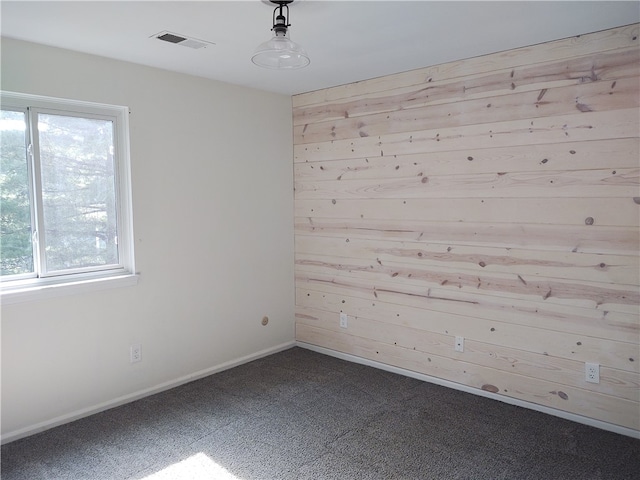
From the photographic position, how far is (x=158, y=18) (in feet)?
8.03

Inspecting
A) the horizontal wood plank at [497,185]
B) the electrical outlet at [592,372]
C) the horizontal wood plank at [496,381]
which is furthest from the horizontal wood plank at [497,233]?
the horizontal wood plank at [496,381]

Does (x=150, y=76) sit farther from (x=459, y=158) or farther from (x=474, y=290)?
(x=474, y=290)

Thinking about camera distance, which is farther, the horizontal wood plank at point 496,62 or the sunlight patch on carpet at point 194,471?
the horizontal wood plank at point 496,62

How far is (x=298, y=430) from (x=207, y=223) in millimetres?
1716

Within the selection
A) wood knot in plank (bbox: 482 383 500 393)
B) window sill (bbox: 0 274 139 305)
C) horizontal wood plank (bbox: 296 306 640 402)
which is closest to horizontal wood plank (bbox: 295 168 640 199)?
horizontal wood plank (bbox: 296 306 640 402)

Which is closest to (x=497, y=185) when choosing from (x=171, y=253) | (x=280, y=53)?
(x=280, y=53)

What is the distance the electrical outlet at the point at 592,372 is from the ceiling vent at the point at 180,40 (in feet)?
9.82

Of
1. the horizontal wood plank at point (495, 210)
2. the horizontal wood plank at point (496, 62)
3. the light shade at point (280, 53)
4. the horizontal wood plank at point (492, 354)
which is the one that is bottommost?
the horizontal wood plank at point (492, 354)

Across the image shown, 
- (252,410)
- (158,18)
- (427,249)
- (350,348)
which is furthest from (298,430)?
(158,18)

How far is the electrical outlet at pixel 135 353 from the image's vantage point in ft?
11.0

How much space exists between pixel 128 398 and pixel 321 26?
273cm

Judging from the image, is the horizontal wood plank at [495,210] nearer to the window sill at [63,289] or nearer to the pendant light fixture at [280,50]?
the pendant light fixture at [280,50]

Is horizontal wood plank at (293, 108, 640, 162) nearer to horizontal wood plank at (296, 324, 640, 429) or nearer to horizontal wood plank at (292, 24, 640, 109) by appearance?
horizontal wood plank at (292, 24, 640, 109)

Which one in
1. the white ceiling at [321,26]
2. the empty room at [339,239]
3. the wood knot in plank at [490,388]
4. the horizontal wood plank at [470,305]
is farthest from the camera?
the wood knot in plank at [490,388]
